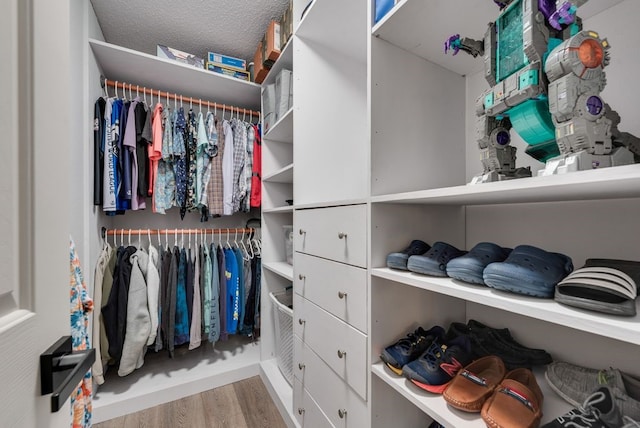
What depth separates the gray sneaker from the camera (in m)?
0.50

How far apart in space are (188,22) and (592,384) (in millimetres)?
2369

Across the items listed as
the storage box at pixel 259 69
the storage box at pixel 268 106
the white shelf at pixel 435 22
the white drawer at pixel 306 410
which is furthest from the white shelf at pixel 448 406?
the storage box at pixel 259 69

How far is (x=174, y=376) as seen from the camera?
5.35 feet

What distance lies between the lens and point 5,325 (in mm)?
303

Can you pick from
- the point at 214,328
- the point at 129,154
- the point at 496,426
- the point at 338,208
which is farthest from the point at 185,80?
the point at 496,426

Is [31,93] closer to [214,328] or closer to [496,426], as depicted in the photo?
[496,426]

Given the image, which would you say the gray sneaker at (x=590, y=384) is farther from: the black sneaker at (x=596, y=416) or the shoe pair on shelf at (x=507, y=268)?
the shoe pair on shelf at (x=507, y=268)

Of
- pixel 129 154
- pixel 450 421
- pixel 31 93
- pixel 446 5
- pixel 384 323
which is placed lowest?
pixel 450 421

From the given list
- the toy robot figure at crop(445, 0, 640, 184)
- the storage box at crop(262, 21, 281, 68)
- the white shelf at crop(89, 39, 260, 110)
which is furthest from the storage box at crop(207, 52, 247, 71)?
the toy robot figure at crop(445, 0, 640, 184)

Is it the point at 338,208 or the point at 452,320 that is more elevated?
the point at 338,208

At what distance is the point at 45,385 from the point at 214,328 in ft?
4.84

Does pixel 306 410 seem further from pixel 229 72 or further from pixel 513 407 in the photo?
pixel 229 72

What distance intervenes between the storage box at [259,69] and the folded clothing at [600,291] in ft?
5.98

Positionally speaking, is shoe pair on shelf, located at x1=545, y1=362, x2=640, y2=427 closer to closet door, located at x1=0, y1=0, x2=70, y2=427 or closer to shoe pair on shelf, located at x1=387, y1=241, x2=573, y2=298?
shoe pair on shelf, located at x1=387, y1=241, x2=573, y2=298
